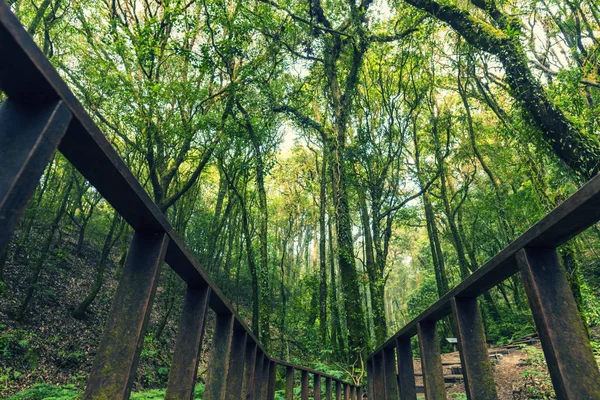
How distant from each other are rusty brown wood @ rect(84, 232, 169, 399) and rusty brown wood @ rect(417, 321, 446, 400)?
1.39 metres

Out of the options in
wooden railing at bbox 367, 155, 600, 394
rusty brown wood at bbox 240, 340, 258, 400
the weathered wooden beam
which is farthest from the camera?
the weathered wooden beam

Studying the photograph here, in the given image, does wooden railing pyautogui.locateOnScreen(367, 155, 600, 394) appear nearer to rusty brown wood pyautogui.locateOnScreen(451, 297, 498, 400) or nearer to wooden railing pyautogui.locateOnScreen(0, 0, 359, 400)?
rusty brown wood pyautogui.locateOnScreen(451, 297, 498, 400)

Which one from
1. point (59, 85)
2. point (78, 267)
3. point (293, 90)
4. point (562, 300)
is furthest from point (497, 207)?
point (78, 267)

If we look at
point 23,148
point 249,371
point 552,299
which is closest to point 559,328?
point 552,299

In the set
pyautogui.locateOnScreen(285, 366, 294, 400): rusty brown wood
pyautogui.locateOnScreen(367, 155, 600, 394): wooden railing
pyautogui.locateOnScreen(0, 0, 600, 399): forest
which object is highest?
pyautogui.locateOnScreen(0, 0, 600, 399): forest

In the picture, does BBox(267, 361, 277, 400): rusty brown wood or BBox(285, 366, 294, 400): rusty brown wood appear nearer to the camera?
BBox(267, 361, 277, 400): rusty brown wood

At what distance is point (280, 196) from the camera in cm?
1986

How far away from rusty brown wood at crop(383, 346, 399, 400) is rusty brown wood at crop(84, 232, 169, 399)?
7.63 feet

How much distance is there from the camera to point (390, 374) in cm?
267

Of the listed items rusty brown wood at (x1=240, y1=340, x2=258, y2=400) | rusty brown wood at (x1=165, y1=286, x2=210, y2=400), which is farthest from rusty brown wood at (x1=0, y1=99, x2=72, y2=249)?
rusty brown wood at (x1=240, y1=340, x2=258, y2=400)

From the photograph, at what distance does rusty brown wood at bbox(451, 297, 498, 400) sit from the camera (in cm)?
119

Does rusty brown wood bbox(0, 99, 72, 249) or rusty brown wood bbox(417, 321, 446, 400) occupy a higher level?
rusty brown wood bbox(0, 99, 72, 249)

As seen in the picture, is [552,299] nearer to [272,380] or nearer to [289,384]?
[272,380]

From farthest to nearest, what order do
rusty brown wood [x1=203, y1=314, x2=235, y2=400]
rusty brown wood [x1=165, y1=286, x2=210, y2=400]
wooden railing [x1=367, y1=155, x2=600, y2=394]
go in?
rusty brown wood [x1=203, y1=314, x2=235, y2=400]
rusty brown wood [x1=165, y1=286, x2=210, y2=400]
wooden railing [x1=367, y1=155, x2=600, y2=394]
